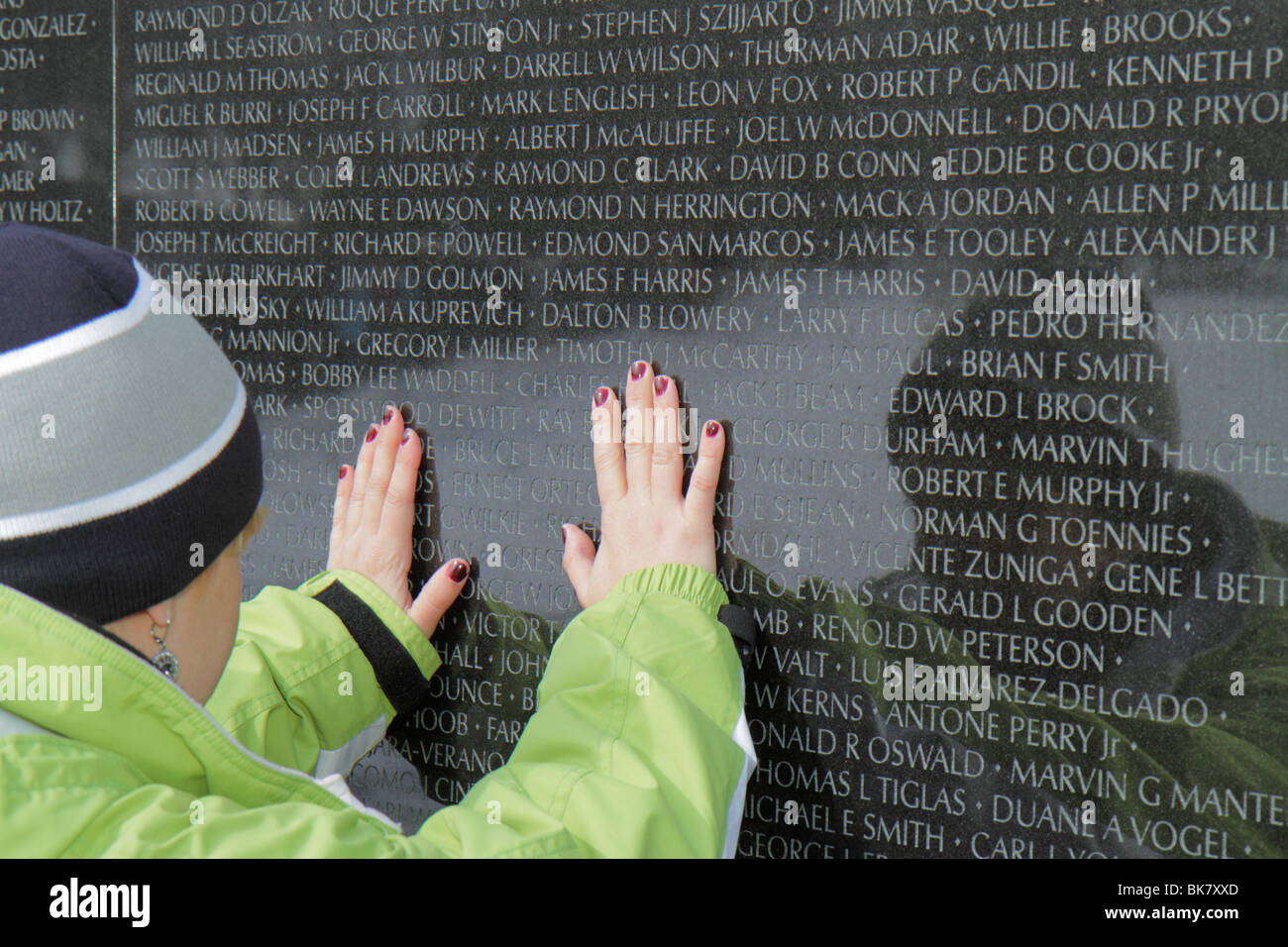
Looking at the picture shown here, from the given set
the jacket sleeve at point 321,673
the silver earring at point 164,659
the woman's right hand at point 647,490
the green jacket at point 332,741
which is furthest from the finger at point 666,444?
the silver earring at point 164,659

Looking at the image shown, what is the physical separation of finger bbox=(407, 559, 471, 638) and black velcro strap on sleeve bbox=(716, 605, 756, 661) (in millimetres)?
548

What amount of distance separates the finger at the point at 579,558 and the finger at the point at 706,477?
214 mm

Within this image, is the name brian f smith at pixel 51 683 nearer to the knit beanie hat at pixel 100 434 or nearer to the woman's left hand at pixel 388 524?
the knit beanie hat at pixel 100 434

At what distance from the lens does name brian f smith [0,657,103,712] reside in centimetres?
113

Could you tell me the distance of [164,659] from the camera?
53.3 inches

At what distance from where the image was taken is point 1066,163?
168 centimetres

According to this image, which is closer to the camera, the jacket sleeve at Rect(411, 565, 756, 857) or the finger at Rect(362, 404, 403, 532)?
the jacket sleeve at Rect(411, 565, 756, 857)

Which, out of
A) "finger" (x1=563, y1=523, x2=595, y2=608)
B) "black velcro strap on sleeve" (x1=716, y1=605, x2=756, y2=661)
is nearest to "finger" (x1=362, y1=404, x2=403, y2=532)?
"finger" (x1=563, y1=523, x2=595, y2=608)

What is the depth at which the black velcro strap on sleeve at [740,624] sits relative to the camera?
5.98ft

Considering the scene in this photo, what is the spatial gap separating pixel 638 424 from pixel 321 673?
0.68 m

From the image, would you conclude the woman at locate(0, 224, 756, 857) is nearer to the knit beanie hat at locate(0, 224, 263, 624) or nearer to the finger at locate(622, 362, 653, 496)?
the knit beanie hat at locate(0, 224, 263, 624)

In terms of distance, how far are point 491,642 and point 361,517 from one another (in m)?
0.35

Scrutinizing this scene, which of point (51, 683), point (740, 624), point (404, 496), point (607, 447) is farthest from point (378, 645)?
point (51, 683)

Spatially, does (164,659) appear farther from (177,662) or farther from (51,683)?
(51,683)
